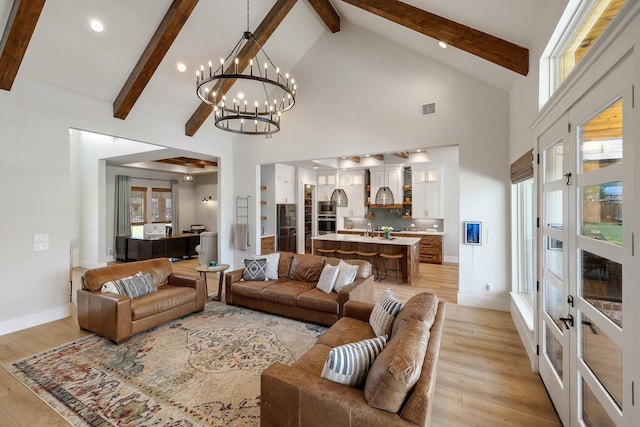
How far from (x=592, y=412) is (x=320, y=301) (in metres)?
2.69

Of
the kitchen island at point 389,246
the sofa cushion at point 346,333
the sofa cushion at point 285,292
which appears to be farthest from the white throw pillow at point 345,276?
the kitchen island at point 389,246

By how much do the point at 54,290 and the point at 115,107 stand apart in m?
3.05

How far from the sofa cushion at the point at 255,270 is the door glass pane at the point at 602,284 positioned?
154 inches

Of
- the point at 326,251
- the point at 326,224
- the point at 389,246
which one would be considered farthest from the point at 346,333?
the point at 326,224

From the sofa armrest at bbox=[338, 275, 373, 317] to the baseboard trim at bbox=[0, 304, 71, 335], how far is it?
416cm

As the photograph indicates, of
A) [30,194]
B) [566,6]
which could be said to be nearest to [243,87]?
[30,194]

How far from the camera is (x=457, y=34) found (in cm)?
366

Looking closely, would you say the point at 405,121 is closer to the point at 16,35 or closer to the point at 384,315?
the point at 384,315

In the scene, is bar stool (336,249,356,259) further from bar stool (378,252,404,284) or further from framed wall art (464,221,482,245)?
framed wall art (464,221,482,245)

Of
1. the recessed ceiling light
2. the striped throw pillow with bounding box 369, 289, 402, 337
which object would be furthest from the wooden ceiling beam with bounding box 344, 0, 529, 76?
the recessed ceiling light

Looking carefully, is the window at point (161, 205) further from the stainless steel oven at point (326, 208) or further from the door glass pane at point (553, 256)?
the door glass pane at point (553, 256)

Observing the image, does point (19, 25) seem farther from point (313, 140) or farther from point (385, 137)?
point (385, 137)

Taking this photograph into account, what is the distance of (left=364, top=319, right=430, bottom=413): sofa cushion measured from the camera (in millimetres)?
1472

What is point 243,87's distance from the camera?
6.22 m
